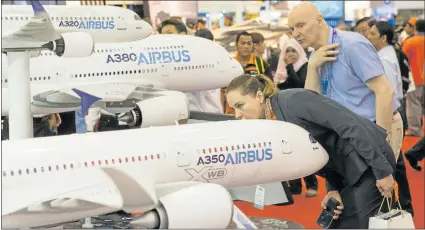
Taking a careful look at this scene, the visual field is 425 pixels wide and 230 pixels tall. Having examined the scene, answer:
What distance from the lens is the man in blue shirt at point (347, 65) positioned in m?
5.28

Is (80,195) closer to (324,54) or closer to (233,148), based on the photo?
(233,148)

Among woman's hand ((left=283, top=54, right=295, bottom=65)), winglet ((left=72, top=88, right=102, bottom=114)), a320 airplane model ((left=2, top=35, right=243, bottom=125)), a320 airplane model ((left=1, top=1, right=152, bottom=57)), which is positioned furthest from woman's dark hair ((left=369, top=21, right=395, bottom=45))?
winglet ((left=72, top=88, right=102, bottom=114))

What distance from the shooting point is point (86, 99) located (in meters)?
7.79

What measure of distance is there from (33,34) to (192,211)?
2.24 metres

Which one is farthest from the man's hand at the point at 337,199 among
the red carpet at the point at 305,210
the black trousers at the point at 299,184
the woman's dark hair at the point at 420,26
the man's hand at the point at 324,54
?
the woman's dark hair at the point at 420,26

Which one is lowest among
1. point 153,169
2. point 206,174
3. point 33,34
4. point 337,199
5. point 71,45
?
point 337,199

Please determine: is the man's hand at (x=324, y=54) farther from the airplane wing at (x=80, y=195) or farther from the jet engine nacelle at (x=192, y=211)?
the jet engine nacelle at (x=192, y=211)

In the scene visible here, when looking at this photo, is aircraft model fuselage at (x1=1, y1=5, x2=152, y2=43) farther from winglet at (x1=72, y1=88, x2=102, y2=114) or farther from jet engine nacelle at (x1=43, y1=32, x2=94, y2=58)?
jet engine nacelle at (x1=43, y1=32, x2=94, y2=58)

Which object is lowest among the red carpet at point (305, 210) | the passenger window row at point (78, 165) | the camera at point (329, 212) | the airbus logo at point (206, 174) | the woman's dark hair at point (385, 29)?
the red carpet at point (305, 210)

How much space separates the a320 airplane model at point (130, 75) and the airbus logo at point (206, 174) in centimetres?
279

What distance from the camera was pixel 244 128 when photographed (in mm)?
5137

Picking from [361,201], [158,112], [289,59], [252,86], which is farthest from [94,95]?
[361,201]

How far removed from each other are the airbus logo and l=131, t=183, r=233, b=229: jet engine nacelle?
0.98 m

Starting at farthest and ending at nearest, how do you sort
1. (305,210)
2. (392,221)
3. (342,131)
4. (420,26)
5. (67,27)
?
(420,26)
(305,210)
(67,27)
(342,131)
(392,221)
